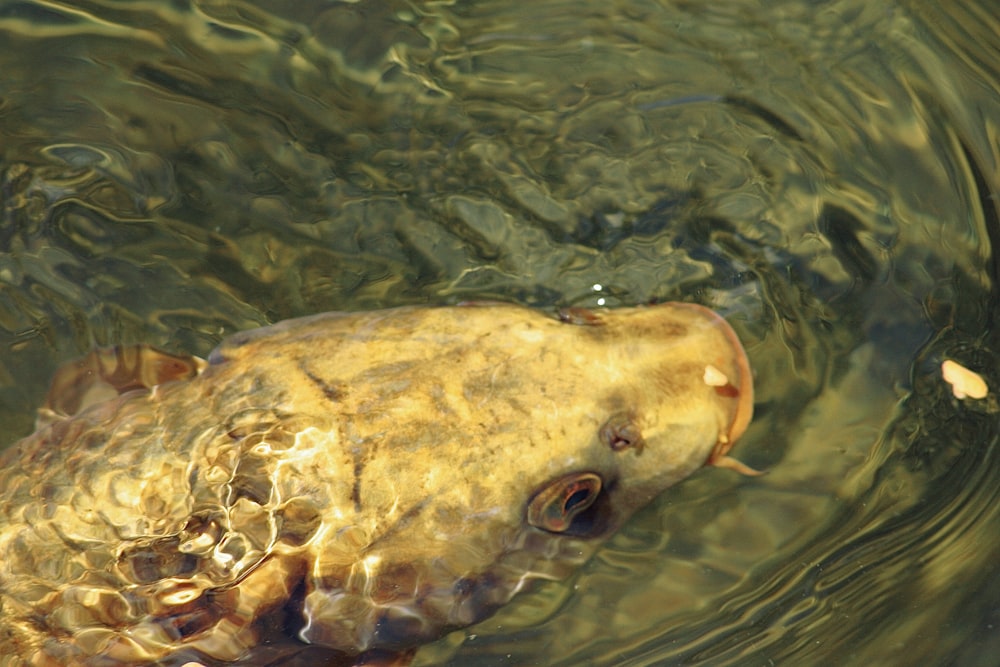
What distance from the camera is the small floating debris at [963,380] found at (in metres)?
4.52

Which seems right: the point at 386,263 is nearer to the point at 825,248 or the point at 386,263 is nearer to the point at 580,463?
the point at 580,463

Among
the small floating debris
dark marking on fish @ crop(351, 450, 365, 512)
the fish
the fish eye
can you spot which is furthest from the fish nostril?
the small floating debris

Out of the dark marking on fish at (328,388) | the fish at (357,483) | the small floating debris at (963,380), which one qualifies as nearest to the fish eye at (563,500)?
the fish at (357,483)

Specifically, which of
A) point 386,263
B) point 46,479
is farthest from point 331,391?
point 386,263

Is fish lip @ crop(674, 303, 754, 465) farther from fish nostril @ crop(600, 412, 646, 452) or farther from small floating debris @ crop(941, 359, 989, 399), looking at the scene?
small floating debris @ crop(941, 359, 989, 399)

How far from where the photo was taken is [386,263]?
4836 mm

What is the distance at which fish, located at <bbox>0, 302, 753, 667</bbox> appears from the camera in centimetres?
330

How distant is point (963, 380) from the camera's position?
14.9ft

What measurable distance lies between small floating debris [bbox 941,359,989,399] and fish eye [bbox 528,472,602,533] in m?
2.12

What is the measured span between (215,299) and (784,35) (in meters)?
3.32

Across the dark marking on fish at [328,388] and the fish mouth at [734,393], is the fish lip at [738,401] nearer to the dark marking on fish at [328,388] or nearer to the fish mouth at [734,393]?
the fish mouth at [734,393]

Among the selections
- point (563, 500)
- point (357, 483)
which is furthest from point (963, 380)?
point (357, 483)

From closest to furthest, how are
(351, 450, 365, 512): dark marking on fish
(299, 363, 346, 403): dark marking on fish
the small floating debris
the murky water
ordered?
(351, 450, 365, 512): dark marking on fish → (299, 363, 346, 403): dark marking on fish → the murky water → the small floating debris

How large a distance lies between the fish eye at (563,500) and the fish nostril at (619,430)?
0.14 m
